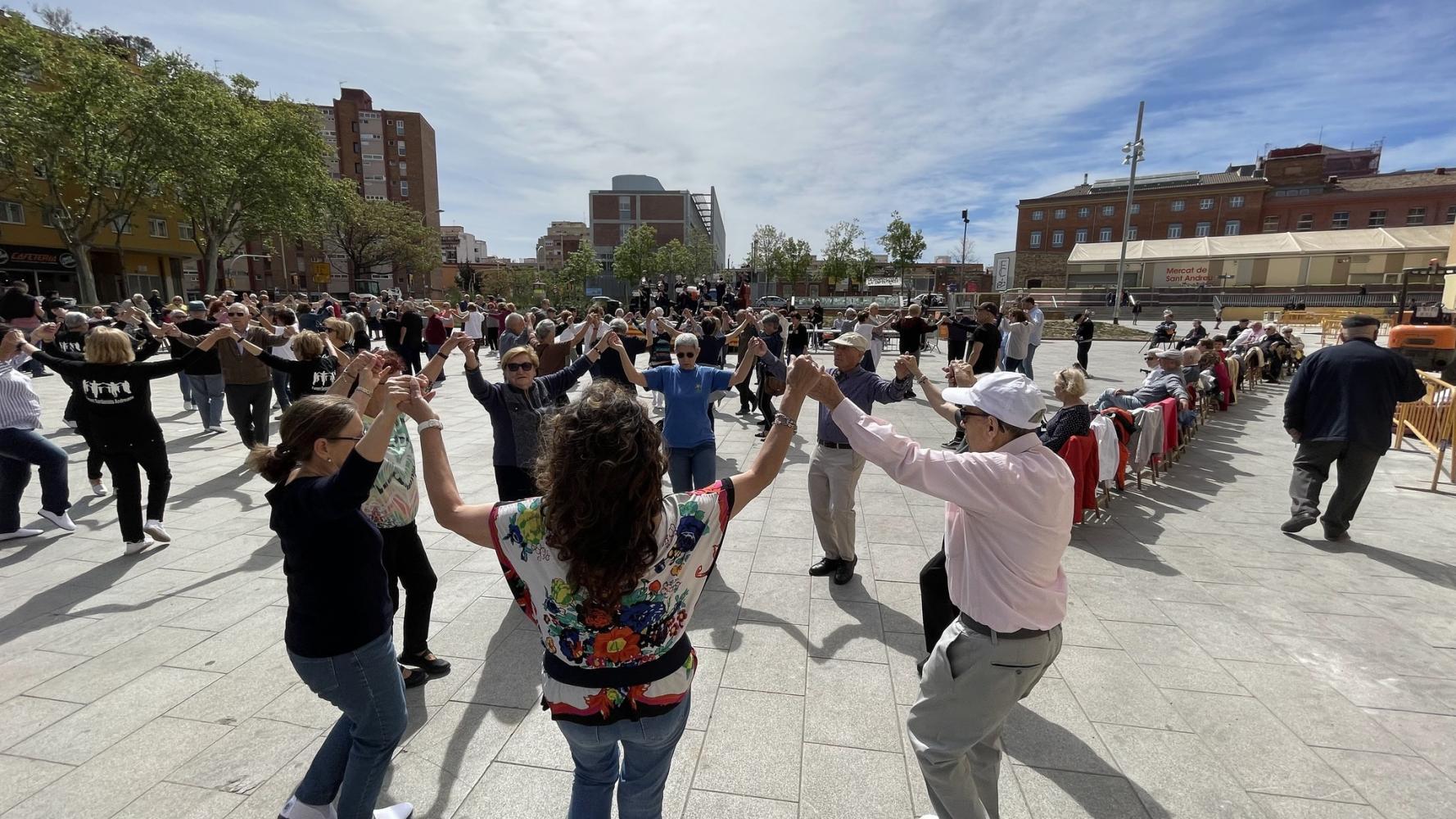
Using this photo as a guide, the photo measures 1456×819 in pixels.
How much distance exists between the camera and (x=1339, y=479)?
17.5 feet

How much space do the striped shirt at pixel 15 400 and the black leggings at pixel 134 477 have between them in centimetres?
90

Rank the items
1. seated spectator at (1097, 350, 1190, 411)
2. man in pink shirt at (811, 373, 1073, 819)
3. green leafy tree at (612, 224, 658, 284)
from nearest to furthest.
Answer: man in pink shirt at (811, 373, 1073, 819) < seated spectator at (1097, 350, 1190, 411) < green leafy tree at (612, 224, 658, 284)

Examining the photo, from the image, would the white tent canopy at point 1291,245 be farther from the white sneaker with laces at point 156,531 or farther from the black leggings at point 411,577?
the white sneaker with laces at point 156,531

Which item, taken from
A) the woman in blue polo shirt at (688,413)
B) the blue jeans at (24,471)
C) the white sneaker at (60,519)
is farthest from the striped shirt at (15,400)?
the woman in blue polo shirt at (688,413)

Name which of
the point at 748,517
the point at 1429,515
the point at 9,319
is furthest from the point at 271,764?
the point at 9,319

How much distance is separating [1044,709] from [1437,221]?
243 feet

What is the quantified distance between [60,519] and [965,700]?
730cm

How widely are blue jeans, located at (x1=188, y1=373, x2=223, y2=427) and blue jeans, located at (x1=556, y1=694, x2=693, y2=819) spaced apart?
1012 centimetres

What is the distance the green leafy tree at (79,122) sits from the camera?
22766 millimetres

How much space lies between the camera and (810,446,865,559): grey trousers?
14.6 feet

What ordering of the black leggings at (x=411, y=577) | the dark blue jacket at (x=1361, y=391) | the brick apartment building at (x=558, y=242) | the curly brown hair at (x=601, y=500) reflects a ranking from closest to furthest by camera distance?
the curly brown hair at (x=601, y=500) < the black leggings at (x=411, y=577) < the dark blue jacket at (x=1361, y=391) < the brick apartment building at (x=558, y=242)

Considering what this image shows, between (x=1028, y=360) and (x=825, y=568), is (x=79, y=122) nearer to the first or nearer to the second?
(x=825, y=568)

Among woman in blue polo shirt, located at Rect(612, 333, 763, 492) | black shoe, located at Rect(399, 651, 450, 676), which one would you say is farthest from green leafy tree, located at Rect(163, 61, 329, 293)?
black shoe, located at Rect(399, 651, 450, 676)

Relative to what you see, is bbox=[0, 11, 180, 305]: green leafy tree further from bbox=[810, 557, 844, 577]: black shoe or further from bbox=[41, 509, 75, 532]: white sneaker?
bbox=[810, 557, 844, 577]: black shoe
